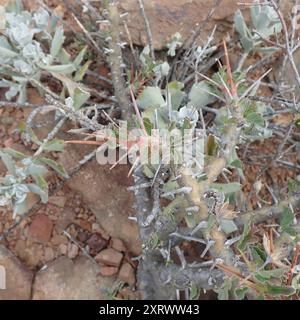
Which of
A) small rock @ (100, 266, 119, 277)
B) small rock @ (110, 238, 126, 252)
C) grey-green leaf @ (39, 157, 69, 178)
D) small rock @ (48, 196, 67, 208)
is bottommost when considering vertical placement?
small rock @ (100, 266, 119, 277)

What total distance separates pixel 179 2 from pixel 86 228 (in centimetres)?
76

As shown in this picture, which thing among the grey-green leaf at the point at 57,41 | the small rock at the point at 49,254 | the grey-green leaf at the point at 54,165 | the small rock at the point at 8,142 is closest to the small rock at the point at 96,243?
the small rock at the point at 49,254

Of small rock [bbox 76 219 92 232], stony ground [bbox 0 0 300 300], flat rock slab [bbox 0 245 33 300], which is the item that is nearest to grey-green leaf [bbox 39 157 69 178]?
stony ground [bbox 0 0 300 300]

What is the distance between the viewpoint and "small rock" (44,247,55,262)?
5.71ft

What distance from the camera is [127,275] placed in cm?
172

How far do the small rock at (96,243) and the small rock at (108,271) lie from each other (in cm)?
6

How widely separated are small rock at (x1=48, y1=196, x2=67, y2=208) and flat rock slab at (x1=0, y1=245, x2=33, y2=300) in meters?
0.20

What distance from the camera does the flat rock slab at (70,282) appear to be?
5.56ft

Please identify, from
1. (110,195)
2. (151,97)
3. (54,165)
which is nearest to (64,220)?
(110,195)

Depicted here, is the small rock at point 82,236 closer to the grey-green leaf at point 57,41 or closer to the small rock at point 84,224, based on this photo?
the small rock at point 84,224

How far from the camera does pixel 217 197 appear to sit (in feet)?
3.87

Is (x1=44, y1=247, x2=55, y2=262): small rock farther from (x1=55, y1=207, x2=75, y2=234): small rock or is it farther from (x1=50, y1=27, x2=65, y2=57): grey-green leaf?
(x1=50, y1=27, x2=65, y2=57): grey-green leaf

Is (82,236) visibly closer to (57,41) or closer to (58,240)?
(58,240)

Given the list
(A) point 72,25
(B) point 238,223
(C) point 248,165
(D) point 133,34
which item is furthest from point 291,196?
(A) point 72,25
